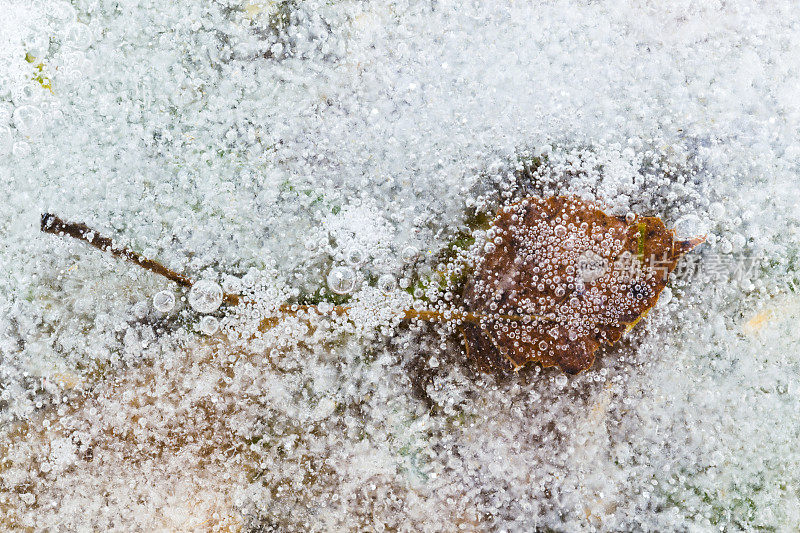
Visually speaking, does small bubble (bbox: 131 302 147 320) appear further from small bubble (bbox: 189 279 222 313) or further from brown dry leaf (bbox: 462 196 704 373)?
brown dry leaf (bbox: 462 196 704 373)

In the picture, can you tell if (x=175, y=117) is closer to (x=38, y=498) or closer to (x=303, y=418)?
(x=303, y=418)

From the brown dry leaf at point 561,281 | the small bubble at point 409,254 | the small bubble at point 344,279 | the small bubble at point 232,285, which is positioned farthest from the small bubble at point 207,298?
the brown dry leaf at point 561,281

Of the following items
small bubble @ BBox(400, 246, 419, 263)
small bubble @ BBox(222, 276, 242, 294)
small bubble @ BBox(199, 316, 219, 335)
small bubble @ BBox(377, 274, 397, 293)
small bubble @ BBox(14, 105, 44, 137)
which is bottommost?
small bubble @ BBox(199, 316, 219, 335)

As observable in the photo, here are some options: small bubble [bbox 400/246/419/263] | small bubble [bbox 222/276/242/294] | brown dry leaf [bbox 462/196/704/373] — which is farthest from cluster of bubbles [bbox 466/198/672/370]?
small bubble [bbox 222/276/242/294]

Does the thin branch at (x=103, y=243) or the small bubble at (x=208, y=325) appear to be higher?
the thin branch at (x=103, y=243)

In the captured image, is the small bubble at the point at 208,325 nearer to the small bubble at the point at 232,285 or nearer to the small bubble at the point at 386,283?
the small bubble at the point at 232,285

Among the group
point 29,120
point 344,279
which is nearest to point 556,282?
point 344,279
